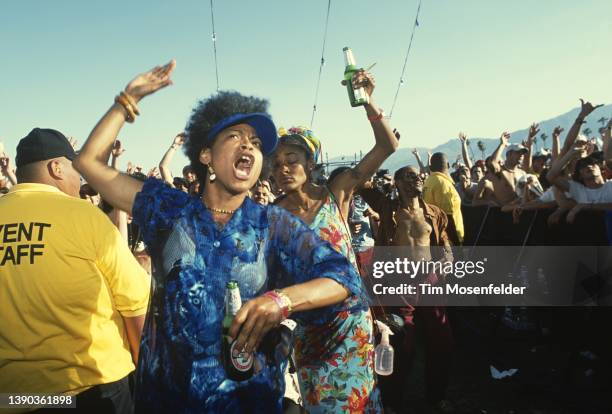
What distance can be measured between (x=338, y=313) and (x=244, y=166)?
1.32m

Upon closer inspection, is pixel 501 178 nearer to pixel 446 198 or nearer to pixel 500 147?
pixel 500 147

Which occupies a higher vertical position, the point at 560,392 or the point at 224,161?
the point at 224,161

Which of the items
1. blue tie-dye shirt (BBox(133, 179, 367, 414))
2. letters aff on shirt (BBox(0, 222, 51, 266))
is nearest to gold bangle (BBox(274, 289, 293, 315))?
blue tie-dye shirt (BBox(133, 179, 367, 414))

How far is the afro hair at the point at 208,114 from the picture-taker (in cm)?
213

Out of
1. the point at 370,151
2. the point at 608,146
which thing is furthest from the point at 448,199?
the point at 370,151

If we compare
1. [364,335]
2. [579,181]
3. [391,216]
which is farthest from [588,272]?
[364,335]

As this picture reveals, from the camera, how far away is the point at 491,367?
532cm

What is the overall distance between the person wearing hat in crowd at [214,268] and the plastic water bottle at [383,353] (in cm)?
190

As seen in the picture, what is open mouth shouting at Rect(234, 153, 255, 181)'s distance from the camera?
1942mm

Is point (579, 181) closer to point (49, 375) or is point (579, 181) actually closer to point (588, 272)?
point (588, 272)

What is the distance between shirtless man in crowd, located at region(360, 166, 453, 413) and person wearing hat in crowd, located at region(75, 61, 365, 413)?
304 centimetres

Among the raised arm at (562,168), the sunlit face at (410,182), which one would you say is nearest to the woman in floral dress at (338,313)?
the sunlit face at (410,182)

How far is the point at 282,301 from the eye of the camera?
1483mm

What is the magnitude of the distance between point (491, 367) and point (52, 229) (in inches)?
199
